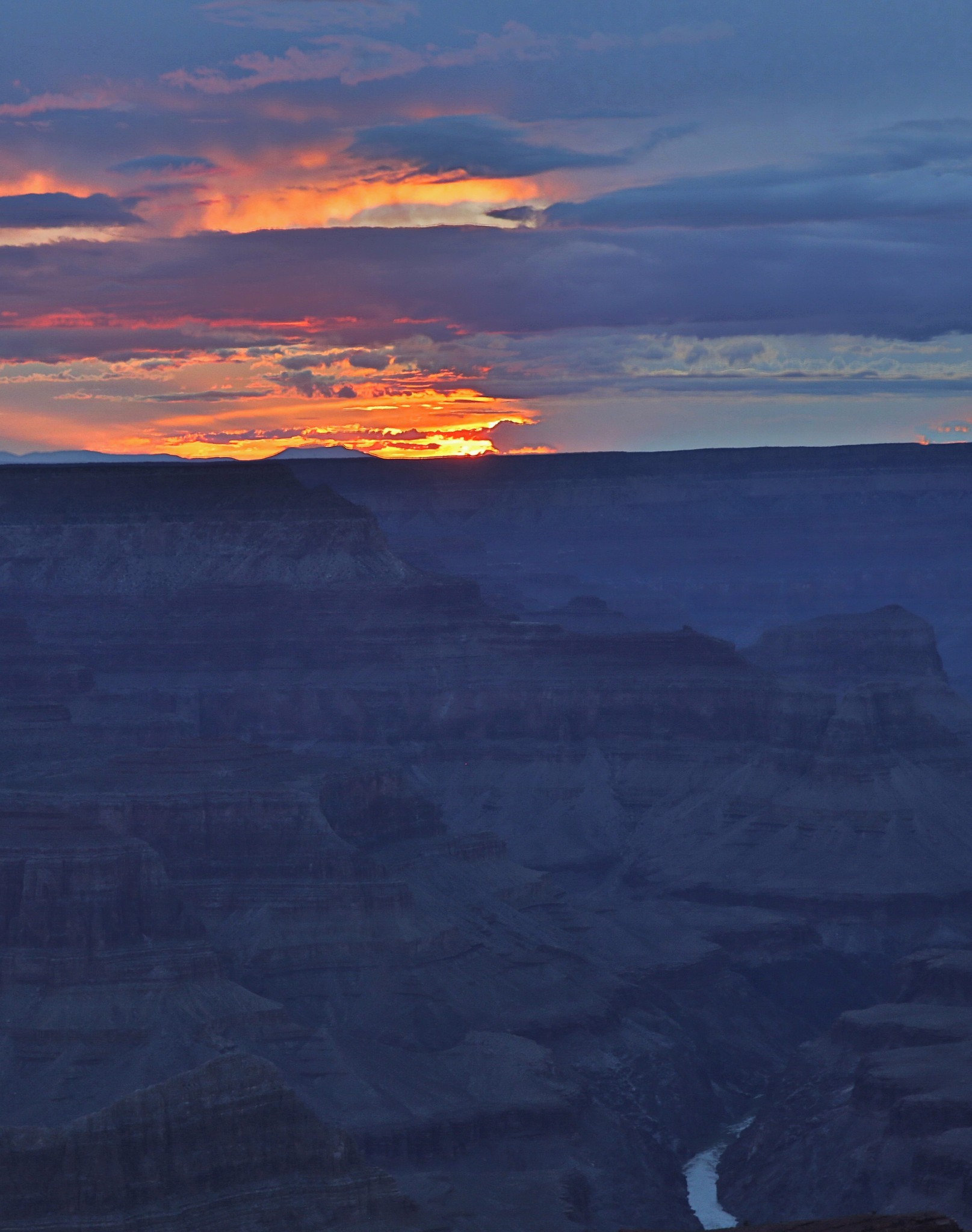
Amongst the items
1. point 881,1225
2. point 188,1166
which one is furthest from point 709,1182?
point 881,1225

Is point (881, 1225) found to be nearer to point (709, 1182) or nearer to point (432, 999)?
point (709, 1182)

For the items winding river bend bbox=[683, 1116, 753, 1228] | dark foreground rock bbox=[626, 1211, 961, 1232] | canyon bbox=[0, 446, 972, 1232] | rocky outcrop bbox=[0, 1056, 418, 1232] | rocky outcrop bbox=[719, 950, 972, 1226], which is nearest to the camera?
dark foreground rock bbox=[626, 1211, 961, 1232]

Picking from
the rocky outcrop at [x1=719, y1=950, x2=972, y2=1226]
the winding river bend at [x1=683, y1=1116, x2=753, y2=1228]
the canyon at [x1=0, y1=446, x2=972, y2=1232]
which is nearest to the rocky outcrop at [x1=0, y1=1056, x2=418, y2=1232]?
the canyon at [x1=0, y1=446, x2=972, y2=1232]

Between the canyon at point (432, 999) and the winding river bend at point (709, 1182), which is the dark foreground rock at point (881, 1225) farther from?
the winding river bend at point (709, 1182)

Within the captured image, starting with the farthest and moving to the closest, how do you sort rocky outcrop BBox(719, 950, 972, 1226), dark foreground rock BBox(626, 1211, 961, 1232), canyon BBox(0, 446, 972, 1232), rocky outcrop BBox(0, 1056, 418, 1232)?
1. rocky outcrop BBox(719, 950, 972, 1226)
2. canyon BBox(0, 446, 972, 1232)
3. rocky outcrop BBox(0, 1056, 418, 1232)
4. dark foreground rock BBox(626, 1211, 961, 1232)

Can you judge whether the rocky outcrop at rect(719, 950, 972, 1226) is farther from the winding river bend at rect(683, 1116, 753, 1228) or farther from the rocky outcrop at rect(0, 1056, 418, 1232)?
the rocky outcrop at rect(0, 1056, 418, 1232)

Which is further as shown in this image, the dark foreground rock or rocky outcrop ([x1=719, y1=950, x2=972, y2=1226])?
rocky outcrop ([x1=719, y1=950, x2=972, y2=1226])

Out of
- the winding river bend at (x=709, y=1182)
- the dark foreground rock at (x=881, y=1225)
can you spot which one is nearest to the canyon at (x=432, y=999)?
the winding river bend at (x=709, y=1182)
